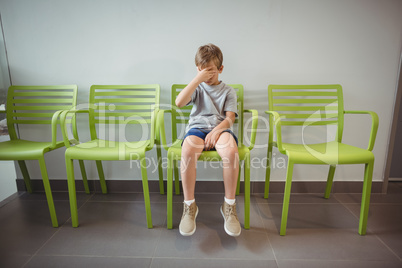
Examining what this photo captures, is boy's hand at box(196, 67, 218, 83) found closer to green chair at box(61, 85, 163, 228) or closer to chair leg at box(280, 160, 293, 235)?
green chair at box(61, 85, 163, 228)

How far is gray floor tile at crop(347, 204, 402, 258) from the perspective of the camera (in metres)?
1.20

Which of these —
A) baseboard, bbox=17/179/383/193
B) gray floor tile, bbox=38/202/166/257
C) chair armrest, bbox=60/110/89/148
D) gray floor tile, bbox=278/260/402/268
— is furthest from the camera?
baseboard, bbox=17/179/383/193

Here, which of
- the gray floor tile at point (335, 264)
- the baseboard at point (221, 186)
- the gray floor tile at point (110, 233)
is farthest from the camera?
the baseboard at point (221, 186)

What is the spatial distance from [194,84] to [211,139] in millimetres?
320

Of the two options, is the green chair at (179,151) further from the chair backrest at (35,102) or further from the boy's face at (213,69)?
the chair backrest at (35,102)

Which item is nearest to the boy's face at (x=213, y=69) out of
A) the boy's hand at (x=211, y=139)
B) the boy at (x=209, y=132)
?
the boy at (x=209, y=132)

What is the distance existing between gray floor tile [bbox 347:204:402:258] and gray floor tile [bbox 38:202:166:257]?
4.13ft

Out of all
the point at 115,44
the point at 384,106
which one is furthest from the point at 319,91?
the point at 115,44

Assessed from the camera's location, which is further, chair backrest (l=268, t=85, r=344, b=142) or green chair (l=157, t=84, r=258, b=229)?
chair backrest (l=268, t=85, r=344, b=142)

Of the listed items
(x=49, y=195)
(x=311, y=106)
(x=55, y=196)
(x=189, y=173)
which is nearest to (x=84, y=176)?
(x=55, y=196)

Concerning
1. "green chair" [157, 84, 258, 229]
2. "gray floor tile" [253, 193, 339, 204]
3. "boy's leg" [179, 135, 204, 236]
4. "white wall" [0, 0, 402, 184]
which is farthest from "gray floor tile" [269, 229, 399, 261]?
"white wall" [0, 0, 402, 184]

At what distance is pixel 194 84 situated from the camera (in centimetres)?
123

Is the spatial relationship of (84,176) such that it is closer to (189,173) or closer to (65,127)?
(65,127)

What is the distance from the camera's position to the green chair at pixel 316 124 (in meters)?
1.18
